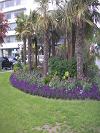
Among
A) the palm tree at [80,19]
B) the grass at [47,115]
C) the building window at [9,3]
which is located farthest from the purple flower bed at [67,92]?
the building window at [9,3]

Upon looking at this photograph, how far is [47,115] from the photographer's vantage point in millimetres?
13531

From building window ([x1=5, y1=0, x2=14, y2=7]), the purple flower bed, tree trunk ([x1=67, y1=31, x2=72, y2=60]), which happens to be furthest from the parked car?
building window ([x1=5, y1=0, x2=14, y2=7])

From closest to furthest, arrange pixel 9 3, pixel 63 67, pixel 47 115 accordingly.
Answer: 1. pixel 47 115
2. pixel 63 67
3. pixel 9 3

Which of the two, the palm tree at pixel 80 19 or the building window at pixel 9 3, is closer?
the palm tree at pixel 80 19

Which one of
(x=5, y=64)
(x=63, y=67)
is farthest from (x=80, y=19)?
(x=5, y=64)

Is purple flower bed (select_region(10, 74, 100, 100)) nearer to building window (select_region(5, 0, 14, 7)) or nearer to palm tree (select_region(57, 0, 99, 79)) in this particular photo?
palm tree (select_region(57, 0, 99, 79))

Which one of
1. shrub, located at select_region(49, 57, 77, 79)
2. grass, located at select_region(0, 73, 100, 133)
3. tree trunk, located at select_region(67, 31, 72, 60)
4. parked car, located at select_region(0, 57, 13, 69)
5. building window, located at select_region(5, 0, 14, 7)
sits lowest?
parked car, located at select_region(0, 57, 13, 69)

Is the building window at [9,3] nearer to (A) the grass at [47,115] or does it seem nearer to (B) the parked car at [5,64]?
(B) the parked car at [5,64]

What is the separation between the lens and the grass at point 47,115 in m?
12.2

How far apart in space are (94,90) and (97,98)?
2.22 feet

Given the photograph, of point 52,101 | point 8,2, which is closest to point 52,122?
point 52,101

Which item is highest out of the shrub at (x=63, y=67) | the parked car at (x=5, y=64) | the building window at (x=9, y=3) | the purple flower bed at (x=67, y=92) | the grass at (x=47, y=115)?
the building window at (x=9, y=3)

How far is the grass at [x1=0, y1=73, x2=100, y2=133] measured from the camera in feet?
40.0

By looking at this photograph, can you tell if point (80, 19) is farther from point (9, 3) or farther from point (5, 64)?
point (9, 3)
